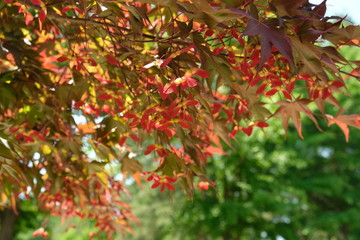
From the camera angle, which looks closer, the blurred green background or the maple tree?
the maple tree

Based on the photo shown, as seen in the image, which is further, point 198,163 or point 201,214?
point 201,214

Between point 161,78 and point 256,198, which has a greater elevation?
point 161,78

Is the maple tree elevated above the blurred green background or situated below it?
above

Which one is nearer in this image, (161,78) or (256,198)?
(161,78)

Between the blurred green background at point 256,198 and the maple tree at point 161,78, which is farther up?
the maple tree at point 161,78

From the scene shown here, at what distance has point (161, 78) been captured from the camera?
1.53m

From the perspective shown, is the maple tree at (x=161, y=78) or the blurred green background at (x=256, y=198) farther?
the blurred green background at (x=256, y=198)

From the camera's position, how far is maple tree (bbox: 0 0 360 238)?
1319 millimetres

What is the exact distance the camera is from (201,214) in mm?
11758

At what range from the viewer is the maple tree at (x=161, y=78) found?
1.32m

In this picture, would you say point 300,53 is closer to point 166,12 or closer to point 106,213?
point 166,12

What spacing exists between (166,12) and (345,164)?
16125mm

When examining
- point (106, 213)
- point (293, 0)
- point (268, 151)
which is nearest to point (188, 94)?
point (293, 0)

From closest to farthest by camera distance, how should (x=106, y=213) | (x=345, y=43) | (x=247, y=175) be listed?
(x=345, y=43) → (x=106, y=213) → (x=247, y=175)
